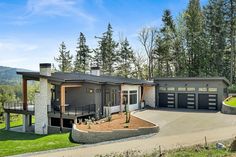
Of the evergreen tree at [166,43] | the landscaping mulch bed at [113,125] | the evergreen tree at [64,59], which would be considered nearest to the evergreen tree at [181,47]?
the evergreen tree at [166,43]

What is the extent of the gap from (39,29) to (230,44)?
98.1 feet

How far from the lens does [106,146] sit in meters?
16.3

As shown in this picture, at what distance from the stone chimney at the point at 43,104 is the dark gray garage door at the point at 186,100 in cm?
1431

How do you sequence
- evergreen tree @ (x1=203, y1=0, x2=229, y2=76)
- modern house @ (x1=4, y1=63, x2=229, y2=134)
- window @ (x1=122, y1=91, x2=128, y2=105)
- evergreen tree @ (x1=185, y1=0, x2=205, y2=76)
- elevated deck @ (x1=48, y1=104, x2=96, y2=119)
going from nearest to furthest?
1. elevated deck @ (x1=48, y1=104, x2=96, y2=119)
2. modern house @ (x1=4, y1=63, x2=229, y2=134)
3. window @ (x1=122, y1=91, x2=128, y2=105)
4. evergreen tree @ (x1=203, y1=0, x2=229, y2=76)
5. evergreen tree @ (x1=185, y1=0, x2=205, y2=76)

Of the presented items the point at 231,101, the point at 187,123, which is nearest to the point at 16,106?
the point at 187,123

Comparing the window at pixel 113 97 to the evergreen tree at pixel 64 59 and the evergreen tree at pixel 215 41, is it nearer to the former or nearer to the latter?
the evergreen tree at pixel 215 41

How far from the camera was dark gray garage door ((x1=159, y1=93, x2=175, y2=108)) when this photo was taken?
1305 inches

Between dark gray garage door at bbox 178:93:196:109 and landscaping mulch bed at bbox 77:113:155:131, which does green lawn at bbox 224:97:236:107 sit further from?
landscaping mulch bed at bbox 77:113:155:131

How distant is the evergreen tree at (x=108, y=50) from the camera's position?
183ft

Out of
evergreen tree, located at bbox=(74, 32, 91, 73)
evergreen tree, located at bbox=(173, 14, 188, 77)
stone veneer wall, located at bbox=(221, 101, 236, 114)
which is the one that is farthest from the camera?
evergreen tree, located at bbox=(74, 32, 91, 73)

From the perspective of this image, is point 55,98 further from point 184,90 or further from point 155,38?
point 155,38

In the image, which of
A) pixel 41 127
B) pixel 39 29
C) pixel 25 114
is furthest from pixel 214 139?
pixel 39 29

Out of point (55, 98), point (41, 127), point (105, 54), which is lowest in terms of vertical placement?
point (41, 127)

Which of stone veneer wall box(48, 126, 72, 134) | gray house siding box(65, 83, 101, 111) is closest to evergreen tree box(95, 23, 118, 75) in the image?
gray house siding box(65, 83, 101, 111)
